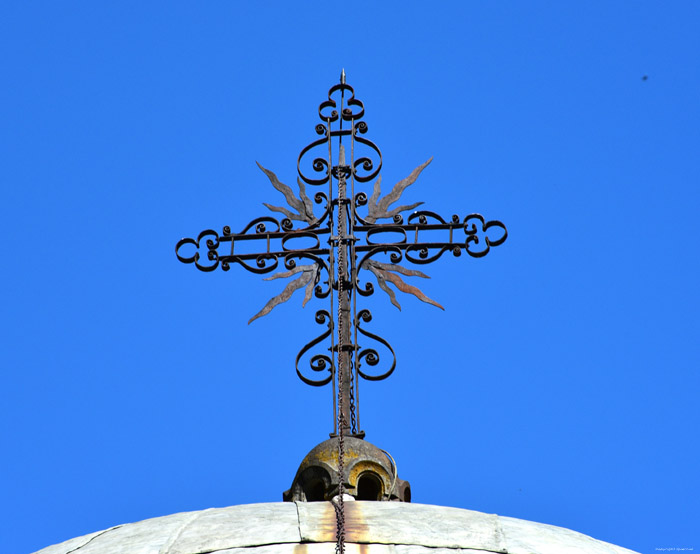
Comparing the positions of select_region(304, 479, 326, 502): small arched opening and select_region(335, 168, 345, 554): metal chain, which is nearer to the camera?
select_region(335, 168, 345, 554): metal chain

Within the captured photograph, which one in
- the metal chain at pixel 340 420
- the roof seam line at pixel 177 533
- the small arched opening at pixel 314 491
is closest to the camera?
the metal chain at pixel 340 420

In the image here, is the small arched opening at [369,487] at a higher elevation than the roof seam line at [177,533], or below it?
higher

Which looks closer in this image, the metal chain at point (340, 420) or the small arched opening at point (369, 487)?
the metal chain at point (340, 420)

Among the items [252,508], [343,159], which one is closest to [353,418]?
[252,508]

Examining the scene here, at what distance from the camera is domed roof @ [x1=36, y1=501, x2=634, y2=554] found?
9281 mm

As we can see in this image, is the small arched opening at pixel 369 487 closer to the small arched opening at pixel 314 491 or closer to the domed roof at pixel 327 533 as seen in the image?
the small arched opening at pixel 314 491

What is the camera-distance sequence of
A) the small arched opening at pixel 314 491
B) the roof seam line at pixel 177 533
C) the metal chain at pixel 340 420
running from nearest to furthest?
1. the metal chain at pixel 340 420
2. the roof seam line at pixel 177 533
3. the small arched opening at pixel 314 491

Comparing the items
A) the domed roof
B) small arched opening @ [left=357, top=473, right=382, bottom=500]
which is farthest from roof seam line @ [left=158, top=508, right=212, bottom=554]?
small arched opening @ [left=357, top=473, right=382, bottom=500]

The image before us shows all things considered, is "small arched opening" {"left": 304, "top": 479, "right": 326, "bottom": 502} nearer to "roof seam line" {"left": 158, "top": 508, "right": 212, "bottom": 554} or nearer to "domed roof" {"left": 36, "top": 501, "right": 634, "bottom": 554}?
"domed roof" {"left": 36, "top": 501, "right": 634, "bottom": 554}

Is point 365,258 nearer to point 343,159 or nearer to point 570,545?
point 343,159

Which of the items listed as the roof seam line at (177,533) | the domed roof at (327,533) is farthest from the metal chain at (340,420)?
the roof seam line at (177,533)

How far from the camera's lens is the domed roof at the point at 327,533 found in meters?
9.28

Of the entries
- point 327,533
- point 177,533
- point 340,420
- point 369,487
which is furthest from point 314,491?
point 177,533

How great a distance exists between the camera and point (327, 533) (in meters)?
9.40
